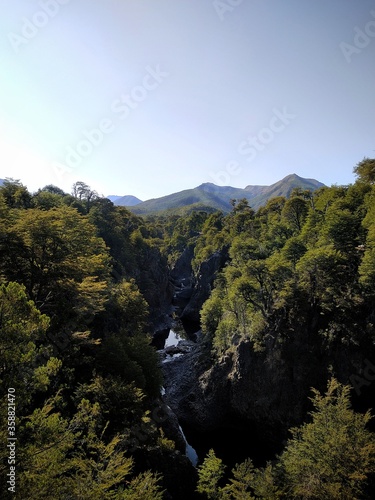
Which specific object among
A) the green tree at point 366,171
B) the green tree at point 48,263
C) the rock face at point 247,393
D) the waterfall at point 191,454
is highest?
the green tree at point 366,171

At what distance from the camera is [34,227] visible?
24.3 metres

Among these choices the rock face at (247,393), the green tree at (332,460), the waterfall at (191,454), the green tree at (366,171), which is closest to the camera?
the green tree at (332,460)

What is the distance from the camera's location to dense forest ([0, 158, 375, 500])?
35.0 feet

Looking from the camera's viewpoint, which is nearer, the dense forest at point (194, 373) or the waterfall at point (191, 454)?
the dense forest at point (194, 373)

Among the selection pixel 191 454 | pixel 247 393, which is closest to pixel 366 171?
pixel 247 393

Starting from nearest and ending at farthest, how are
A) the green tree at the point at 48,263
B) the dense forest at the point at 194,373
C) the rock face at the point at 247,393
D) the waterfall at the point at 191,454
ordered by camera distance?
the dense forest at the point at 194,373
the green tree at the point at 48,263
the rock face at the point at 247,393
the waterfall at the point at 191,454

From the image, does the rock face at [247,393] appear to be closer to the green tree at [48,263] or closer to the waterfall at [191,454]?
the waterfall at [191,454]

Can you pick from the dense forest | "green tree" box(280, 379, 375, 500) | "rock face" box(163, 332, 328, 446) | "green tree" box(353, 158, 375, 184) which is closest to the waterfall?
"rock face" box(163, 332, 328, 446)

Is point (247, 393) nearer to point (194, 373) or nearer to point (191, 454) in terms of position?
point (191, 454)

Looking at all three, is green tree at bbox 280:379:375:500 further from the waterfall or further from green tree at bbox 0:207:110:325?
green tree at bbox 0:207:110:325

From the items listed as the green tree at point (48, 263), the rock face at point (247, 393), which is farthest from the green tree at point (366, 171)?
the green tree at point (48, 263)

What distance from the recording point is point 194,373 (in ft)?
144

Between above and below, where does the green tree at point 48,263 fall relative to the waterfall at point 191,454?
above

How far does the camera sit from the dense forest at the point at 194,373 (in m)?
10.7
